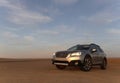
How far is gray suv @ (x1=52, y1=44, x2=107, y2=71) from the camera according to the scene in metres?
18.0

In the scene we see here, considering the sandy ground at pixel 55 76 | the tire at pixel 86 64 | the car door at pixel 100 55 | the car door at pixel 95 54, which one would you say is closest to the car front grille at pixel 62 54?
the sandy ground at pixel 55 76

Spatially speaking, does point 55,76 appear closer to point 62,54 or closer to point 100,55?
point 62,54

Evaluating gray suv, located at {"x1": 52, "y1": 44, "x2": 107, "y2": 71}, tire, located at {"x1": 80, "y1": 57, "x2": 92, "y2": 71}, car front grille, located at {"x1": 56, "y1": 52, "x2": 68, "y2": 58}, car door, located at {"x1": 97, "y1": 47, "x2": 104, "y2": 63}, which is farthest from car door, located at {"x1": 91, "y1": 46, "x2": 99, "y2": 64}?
car front grille, located at {"x1": 56, "y1": 52, "x2": 68, "y2": 58}

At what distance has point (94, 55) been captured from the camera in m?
19.8

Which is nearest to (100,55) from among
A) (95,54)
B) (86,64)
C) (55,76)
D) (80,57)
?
(95,54)

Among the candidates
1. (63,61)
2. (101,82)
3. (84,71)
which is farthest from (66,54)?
(101,82)

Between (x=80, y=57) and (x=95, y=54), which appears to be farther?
(x=95, y=54)

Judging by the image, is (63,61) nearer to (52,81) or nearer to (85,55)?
(85,55)

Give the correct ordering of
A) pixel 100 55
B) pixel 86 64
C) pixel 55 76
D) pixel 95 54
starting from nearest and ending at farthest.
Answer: pixel 55 76
pixel 86 64
pixel 95 54
pixel 100 55

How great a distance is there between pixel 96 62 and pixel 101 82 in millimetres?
7600

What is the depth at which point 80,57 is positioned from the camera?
59.4ft

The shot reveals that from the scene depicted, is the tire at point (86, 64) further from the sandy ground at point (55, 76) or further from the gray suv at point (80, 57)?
the sandy ground at point (55, 76)

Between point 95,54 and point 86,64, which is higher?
point 95,54

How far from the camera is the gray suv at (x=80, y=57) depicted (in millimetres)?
18047
